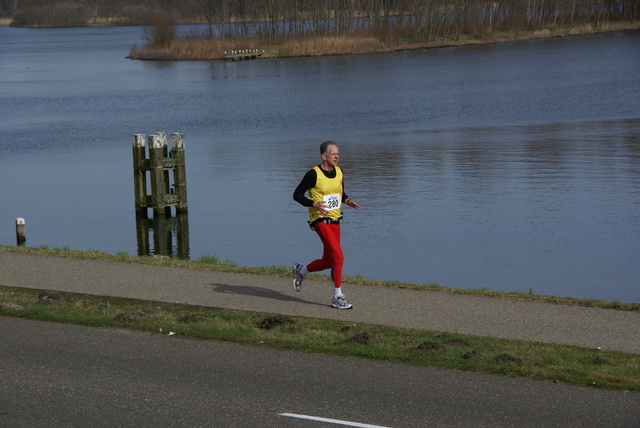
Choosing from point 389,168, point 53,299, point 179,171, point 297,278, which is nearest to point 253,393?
point 297,278

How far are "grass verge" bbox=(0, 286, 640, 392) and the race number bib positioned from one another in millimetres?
Result: 1343

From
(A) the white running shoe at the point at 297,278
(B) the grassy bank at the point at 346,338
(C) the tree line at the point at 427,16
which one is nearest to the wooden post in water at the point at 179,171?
(B) the grassy bank at the point at 346,338

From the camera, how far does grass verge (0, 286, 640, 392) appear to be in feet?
29.7

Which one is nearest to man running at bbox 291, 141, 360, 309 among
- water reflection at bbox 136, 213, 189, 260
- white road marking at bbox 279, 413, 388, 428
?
white road marking at bbox 279, 413, 388, 428

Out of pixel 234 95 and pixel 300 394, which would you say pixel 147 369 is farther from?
pixel 234 95

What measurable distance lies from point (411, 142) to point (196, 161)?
777cm

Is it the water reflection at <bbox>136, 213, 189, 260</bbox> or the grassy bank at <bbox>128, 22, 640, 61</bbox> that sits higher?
the water reflection at <bbox>136, 213, 189, 260</bbox>

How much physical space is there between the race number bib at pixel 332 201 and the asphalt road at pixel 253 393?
225cm

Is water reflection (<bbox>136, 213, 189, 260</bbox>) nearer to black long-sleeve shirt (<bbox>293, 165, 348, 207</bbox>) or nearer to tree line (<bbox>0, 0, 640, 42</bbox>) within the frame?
black long-sleeve shirt (<bbox>293, 165, 348, 207</bbox>)

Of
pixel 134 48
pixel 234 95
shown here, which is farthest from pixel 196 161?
pixel 134 48

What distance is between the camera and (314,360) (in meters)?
9.58

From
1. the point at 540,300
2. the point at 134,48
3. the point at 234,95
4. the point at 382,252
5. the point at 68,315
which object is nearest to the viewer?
the point at 68,315

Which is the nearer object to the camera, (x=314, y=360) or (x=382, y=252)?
(x=314, y=360)

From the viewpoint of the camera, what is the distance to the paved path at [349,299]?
1067cm
